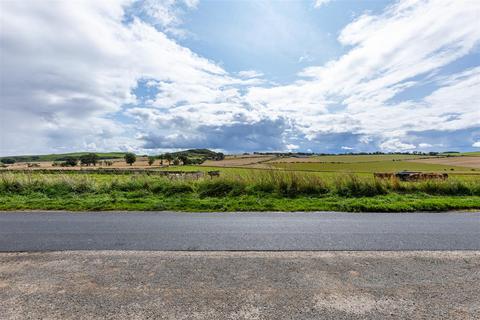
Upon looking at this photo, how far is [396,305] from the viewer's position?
3.54 meters

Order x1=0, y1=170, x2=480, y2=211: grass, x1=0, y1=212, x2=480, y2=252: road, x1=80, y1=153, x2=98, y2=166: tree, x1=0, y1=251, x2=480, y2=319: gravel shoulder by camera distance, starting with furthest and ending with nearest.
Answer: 1. x1=80, y1=153, x2=98, y2=166: tree
2. x1=0, y1=170, x2=480, y2=211: grass
3. x1=0, y1=212, x2=480, y2=252: road
4. x1=0, y1=251, x2=480, y2=319: gravel shoulder

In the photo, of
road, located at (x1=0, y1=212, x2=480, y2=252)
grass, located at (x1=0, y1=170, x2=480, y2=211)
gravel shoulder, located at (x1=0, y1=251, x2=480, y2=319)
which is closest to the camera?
gravel shoulder, located at (x1=0, y1=251, x2=480, y2=319)

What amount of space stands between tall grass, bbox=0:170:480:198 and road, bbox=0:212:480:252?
3.54m

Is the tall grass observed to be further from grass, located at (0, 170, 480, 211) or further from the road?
the road

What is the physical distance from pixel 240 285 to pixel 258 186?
912 centimetres

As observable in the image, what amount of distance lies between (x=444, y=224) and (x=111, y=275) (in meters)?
8.11

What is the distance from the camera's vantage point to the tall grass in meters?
12.6

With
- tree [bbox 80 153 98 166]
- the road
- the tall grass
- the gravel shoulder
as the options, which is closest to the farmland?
the tall grass

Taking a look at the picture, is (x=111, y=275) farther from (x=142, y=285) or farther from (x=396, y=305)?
(x=396, y=305)

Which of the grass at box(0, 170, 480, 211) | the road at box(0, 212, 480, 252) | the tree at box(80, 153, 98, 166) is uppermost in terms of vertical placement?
the tree at box(80, 153, 98, 166)

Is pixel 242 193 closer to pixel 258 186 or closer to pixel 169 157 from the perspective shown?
pixel 258 186

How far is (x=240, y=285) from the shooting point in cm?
403

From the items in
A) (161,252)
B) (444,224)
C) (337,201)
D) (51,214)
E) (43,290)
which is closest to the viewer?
(43,290)

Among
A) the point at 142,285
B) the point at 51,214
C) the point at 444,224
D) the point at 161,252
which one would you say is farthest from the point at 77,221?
the point at 444,224
